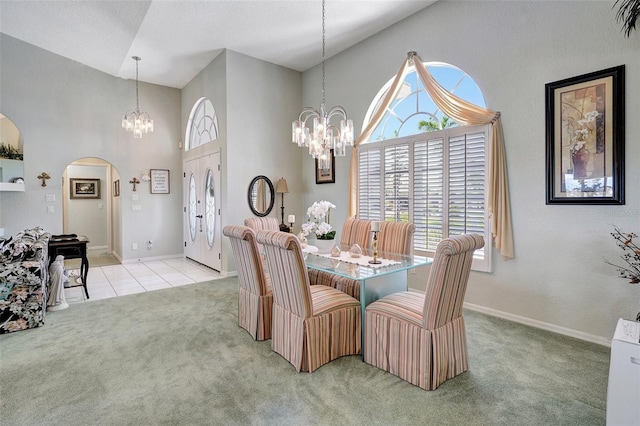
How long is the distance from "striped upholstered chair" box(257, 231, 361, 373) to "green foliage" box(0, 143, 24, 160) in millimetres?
5458

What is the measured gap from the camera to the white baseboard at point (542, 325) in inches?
112

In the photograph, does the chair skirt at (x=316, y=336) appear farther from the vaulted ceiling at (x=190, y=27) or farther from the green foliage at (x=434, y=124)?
the vaulted ceiling at (x=190, y=27)

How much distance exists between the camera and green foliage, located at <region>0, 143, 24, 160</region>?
5258mm

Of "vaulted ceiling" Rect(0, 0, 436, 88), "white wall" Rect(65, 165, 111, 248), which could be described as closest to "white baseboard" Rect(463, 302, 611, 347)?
"vaulted ceiling" Rect(0, 0, 436, 88)

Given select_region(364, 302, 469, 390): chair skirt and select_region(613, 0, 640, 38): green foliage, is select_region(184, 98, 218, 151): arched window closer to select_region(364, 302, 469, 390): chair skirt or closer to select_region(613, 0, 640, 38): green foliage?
select_region(364, 302, 469, 390): chair skirt

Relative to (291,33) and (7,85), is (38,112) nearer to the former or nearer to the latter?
(7,85)

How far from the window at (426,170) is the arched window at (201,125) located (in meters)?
2.85

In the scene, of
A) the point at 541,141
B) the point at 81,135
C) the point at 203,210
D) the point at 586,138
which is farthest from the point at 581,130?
the point at 81,135

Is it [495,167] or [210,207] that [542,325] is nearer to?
[495,167]

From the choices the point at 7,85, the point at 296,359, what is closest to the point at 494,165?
the point at 296,359

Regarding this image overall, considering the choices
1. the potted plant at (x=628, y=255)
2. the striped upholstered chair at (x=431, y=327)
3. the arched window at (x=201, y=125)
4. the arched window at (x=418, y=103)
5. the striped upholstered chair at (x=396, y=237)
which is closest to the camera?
the striped upholstered chair at (x=431, y=327)

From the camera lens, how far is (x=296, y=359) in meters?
2.40

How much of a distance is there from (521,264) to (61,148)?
7.20 metres

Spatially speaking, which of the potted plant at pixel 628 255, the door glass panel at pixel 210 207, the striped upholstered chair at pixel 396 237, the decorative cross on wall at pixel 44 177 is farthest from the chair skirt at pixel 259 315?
the decorative cross on wall at pixel 44 177
